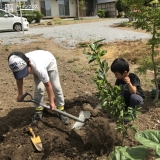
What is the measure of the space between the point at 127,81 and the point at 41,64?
1071mm

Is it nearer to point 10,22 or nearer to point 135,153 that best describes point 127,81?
point 135,153

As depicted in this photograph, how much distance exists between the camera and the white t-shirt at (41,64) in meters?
2.73

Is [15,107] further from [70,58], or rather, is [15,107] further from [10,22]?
[10,22]

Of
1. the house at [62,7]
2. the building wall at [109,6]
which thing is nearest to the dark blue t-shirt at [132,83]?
the house at [62,7]

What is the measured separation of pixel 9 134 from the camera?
3076 mm

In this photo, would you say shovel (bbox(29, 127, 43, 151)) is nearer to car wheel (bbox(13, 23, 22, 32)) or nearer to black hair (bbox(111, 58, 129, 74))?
black hair (bbox(111, 58, 129, 74))

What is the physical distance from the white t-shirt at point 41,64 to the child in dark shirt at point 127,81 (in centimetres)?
83

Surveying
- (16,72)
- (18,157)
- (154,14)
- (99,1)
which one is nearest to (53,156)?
(18,157)

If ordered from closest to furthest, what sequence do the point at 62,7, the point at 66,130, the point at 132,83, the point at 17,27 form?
the point at 132,83 < the point at 66,130 < the point at 17,27 < the point at 62,7

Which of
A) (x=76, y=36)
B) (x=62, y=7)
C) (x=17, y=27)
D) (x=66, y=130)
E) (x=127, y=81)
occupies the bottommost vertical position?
(x=66, y=130)

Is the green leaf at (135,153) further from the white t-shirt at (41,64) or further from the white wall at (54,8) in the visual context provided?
the white wall at (54,8)

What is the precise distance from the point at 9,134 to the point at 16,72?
0.98 meters

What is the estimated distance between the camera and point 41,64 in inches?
113

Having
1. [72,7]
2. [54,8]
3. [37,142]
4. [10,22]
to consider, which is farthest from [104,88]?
[72,7]
